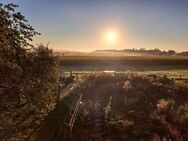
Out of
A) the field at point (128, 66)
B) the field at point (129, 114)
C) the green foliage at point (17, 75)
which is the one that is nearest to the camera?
the green foliage at point (17, 75)

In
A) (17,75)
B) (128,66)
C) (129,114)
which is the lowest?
(128,66)

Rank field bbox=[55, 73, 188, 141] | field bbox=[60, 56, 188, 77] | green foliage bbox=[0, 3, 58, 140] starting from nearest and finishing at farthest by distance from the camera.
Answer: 1. green foliage bbox=[0, 3, 58, 140]
2. field bbox=[55, 73, 188, 141]
3. field bbox=[60, 56, 188, 77]

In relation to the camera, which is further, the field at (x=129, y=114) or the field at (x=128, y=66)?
the field at (x=128, y=66)

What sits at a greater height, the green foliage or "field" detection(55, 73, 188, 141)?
the green foliage

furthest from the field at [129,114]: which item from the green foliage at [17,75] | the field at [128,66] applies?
the field at [128,66]

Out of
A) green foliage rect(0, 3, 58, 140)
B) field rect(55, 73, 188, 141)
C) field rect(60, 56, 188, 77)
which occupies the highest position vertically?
green foliage rect(0, 3, 58, 140)

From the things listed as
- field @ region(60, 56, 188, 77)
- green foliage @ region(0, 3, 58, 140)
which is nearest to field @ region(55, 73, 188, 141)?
green foliage @ region(0, 3, 58, 140)

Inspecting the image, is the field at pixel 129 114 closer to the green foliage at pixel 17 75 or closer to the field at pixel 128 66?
the green foliage at pixel 17 75

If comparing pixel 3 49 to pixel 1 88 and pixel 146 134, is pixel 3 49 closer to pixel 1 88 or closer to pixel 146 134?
pixel 1 88

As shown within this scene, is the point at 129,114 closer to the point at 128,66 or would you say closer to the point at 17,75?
the point at 17,75

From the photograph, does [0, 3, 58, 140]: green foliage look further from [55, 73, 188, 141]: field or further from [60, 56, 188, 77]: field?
[60, 56, 188, 77]: field

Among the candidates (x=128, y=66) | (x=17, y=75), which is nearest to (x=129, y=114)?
(x=17, y=75)

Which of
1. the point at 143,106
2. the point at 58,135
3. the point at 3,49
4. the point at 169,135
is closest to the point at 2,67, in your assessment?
the point at 3,49
